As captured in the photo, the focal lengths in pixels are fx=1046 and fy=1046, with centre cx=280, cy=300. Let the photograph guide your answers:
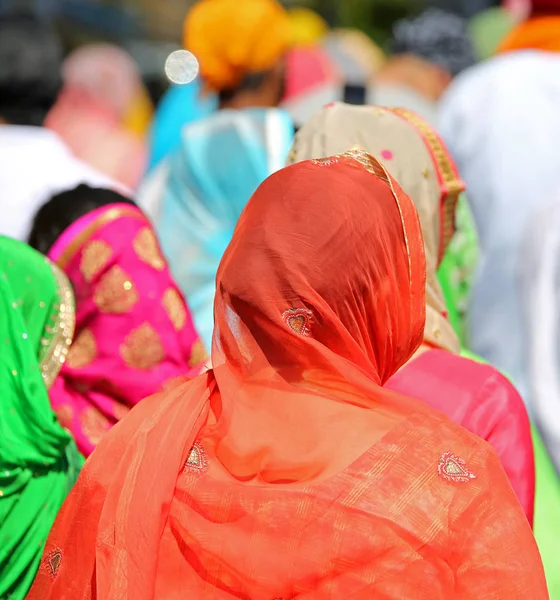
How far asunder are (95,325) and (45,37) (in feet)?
4.58

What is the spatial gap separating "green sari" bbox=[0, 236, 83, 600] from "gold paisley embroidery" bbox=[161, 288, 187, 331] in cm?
29

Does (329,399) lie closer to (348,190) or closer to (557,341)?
(348,190)

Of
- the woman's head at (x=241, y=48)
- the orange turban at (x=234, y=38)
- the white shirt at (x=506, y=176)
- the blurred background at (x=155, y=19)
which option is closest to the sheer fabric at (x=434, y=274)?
the white shirt at (x=506, y=176)

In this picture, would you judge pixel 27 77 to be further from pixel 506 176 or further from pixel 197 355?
pixel 506 176

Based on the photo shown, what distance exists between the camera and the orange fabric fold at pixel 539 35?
3.59 metres

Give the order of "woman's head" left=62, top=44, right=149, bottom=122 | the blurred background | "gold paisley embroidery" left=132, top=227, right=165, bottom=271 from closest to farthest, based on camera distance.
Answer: "gold paisley embroidery" left=132, top=227, right=165, bottom=271 → "woman's head" left=62, top=44, right=149, bottom=122 → the blurred background

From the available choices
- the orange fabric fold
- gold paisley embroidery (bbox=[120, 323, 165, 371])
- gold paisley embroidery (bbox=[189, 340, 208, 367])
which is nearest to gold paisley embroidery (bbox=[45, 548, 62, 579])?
gold paisley embroidery (bbox=[120, 323, 165, 371])

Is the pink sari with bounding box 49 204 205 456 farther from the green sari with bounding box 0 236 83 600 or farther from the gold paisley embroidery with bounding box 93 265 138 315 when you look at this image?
the green sari with bounding box 0 236 83 600

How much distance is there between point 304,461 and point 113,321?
783mm

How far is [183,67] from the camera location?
471 cm

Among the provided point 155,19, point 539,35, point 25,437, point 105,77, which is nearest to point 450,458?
point 25,437

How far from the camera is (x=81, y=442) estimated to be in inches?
71.3

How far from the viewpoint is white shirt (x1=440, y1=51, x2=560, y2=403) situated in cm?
292

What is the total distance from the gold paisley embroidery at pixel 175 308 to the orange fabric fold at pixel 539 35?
2133 mm
